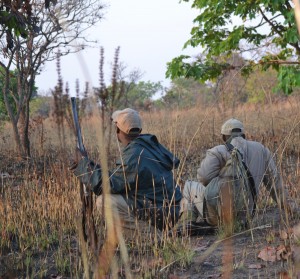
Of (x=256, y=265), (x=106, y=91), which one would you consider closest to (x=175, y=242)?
(x=256, y=265)

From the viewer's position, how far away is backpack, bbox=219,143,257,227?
415 centimetres

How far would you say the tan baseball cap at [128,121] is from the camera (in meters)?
3.87

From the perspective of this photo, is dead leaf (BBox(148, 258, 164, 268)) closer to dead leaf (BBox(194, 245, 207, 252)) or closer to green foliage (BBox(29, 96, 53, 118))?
dead leaf (BBox(194, 245, 207, 252))

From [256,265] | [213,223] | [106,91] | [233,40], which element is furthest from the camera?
[233,40]

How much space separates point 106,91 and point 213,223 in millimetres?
3410

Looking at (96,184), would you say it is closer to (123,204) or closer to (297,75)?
(123,204)

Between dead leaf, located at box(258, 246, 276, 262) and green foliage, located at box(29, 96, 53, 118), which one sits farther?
green foliage, located at box(29, 96, 53, 118)

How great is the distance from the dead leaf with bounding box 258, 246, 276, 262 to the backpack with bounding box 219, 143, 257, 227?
2.78 feet

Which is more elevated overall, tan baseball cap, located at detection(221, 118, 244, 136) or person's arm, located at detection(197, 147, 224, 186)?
tan baseball cap, located at detection(221, 118, 244, 136)

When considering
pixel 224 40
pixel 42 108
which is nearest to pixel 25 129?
pixel 224 40

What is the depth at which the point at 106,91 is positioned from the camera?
3.65ft

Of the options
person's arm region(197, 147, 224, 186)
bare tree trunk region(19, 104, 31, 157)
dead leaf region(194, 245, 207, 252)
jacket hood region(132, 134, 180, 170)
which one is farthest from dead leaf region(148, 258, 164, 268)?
bare tree trunk region(19, 104, 31, 157)

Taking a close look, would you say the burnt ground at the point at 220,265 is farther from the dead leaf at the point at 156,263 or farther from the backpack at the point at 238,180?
the backpack at the point at 238,180

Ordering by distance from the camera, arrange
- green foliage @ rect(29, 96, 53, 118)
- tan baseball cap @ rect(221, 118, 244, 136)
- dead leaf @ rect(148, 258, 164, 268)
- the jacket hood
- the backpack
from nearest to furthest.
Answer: dead leaf @ rect(148, 258, 164, 268)
the jacket hood
the backpack
tan baseball cap @ rect(221, 118, 244, 136)
green foliage @ rect(29, 96, 53, 118)
